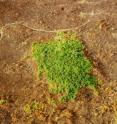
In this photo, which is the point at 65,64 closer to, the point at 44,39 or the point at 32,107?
the point at 44,39

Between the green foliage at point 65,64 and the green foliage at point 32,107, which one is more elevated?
the green foliage at point 65,64

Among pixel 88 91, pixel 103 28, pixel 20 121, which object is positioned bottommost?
pixel 20 121

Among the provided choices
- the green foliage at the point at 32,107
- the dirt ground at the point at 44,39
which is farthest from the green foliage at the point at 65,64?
the green foliage at the point at 32,107

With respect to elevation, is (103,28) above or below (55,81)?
above

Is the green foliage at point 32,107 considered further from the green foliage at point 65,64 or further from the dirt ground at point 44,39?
the green foliage at point 65,64

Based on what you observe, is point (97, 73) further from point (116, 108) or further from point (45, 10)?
point (45, 10)

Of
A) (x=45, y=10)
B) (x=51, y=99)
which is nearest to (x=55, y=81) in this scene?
(x=51, y=99)

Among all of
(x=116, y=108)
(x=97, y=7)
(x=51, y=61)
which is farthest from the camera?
(x=97, y=7)
